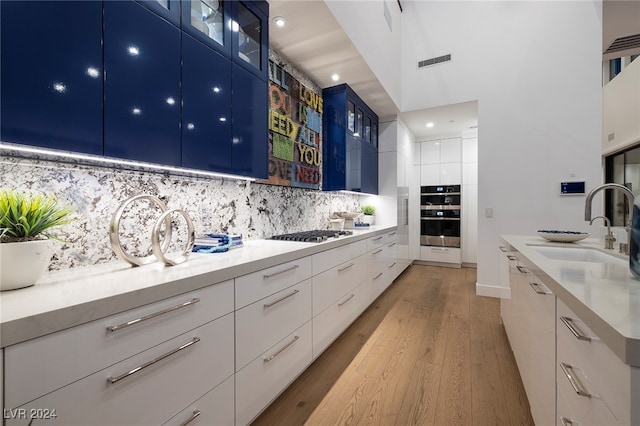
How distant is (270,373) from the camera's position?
4.83 feet

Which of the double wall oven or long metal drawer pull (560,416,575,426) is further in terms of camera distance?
the double wall oven

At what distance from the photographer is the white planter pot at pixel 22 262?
812mm

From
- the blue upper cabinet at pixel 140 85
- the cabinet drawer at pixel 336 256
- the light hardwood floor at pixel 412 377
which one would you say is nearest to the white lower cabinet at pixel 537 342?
the light hardwood floor at pixel 412 377

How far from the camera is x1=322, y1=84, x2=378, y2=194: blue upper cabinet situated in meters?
3.26

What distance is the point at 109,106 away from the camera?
108cm

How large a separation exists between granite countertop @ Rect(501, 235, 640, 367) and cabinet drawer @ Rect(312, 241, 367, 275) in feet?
4.04

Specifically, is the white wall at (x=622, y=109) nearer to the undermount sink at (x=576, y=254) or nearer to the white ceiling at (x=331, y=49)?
the white ceiling at (x=331, y=49)

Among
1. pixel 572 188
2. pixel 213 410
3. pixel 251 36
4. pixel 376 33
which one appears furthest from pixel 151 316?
pixel 572 188

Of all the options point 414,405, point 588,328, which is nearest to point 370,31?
point 588,328

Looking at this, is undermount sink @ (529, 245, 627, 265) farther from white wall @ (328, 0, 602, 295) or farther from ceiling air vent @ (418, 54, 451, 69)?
ceiling air vent @ (418, 54, 451, 69)

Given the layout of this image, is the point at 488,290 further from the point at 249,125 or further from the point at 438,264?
the point at 249,125

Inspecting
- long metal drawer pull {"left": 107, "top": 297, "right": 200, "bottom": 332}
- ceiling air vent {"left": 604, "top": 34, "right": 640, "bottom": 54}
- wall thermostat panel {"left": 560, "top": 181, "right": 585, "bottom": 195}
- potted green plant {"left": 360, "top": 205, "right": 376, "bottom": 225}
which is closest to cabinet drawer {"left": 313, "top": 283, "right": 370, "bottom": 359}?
long metal drawer pull {"left": 107, "top": 297, "right": 200, "bottom": 332}

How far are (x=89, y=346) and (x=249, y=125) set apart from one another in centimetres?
144

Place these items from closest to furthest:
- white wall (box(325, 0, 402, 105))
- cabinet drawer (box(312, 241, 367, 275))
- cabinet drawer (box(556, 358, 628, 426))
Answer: cabinet drawer (box(556, 358, 628, 426))
cabinet drawer (box(312, 241, 367, 275))
white wall (box(325, 0, 402, 105))
